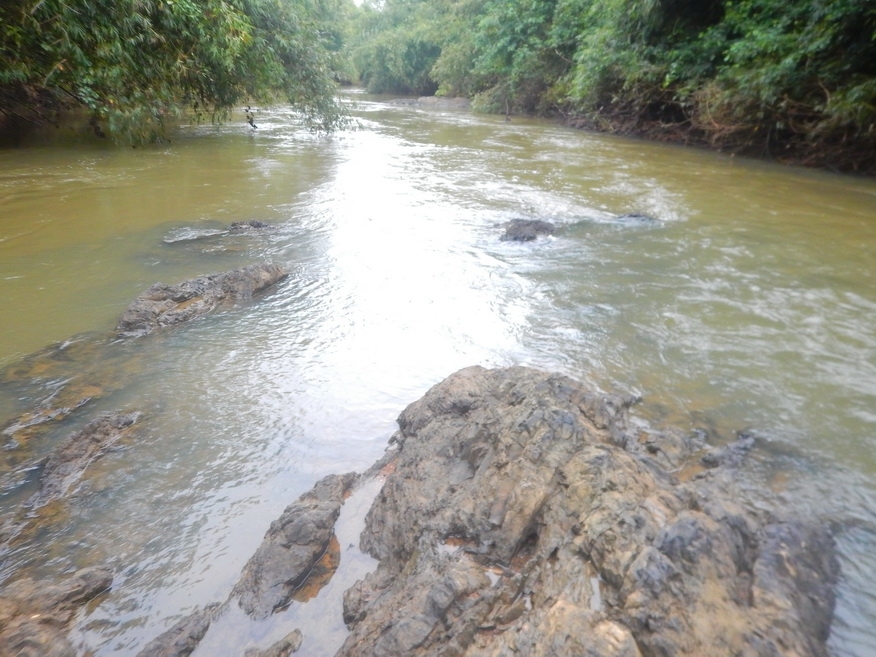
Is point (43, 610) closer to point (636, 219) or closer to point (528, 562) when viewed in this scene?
point (528, 562)

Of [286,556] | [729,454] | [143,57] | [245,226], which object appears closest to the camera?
[286,556]

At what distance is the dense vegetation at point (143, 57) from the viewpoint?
7.36 metres

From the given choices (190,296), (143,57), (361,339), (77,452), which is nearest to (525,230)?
(361,339)

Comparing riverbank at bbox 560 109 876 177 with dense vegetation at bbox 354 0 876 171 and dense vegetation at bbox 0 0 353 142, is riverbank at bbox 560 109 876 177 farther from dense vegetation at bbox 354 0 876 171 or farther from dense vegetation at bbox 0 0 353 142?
dense vegetation at bbox 0 0 353 142

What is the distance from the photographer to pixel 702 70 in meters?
13.2

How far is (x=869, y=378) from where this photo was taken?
3781 mm

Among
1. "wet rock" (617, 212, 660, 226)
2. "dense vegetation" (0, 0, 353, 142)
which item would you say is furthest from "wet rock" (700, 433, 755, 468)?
"dense vegetation" (0, 0, 353, 142)

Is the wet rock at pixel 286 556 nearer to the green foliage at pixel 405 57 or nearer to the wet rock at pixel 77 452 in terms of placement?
the wet rock at pixel 77 452

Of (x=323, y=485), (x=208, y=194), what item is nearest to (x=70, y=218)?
(x=208, y=194)

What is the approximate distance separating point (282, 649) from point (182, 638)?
1.23 feet

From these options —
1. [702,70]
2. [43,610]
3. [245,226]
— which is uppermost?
[702,70]

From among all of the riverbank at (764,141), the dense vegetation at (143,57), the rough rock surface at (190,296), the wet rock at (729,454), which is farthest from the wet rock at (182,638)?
the riverbank at (764,141)

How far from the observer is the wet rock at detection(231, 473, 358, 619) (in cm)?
221

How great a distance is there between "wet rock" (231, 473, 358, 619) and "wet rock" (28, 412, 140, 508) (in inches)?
46.6
